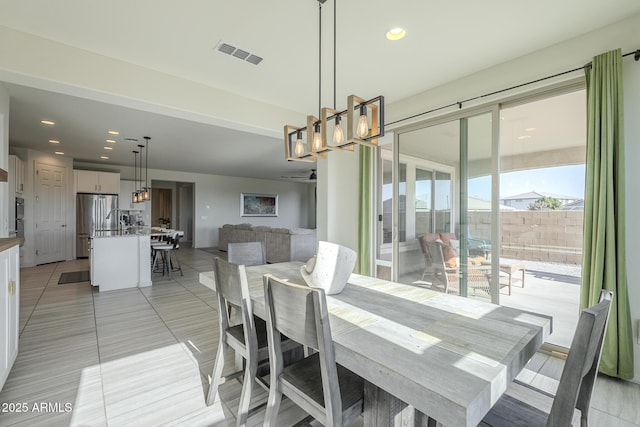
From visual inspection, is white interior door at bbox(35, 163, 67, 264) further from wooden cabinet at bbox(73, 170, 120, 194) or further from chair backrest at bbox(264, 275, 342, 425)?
chair backrest at bbox(264, 275, 342, 425)

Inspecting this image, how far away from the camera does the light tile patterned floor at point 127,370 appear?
1.77 metres

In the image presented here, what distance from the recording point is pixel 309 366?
1.48 m

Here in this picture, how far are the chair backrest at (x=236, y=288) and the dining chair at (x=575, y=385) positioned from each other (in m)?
1.17

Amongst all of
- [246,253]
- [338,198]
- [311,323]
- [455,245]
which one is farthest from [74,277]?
[455,245]

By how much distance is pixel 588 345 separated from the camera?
0.87 metres

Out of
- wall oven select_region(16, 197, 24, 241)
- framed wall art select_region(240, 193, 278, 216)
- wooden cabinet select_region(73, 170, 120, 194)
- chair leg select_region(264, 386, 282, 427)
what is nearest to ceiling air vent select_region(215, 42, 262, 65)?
chair leg select_region(264, 386, 282, 427)

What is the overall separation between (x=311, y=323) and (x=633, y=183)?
2663 millimetres

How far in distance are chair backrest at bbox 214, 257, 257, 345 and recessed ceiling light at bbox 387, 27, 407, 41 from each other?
7.12 feet

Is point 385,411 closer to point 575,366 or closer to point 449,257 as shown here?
point 575,366

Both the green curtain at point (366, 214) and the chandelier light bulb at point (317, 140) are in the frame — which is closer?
the chandelier light bulb at point (317, 140)

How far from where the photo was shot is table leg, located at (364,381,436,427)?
1.16 m

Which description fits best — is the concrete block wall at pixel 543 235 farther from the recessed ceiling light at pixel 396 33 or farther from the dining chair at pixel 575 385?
the dining chair at pixel 575 385

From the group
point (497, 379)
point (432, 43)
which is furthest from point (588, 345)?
point (432, 43)

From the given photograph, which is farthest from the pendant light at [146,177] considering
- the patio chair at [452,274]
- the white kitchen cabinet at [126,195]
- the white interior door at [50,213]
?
the patio chair at [452,274]
